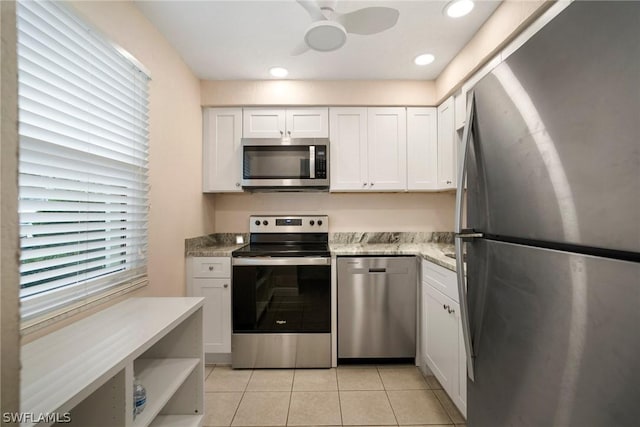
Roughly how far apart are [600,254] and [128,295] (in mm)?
1900

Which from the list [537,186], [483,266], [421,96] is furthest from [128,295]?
[421,96]

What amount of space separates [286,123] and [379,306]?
5.84 feet

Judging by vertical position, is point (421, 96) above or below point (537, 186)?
above

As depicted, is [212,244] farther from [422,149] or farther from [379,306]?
[422,149]

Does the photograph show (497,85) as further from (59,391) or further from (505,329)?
(59,391)

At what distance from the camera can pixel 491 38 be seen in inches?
67.4

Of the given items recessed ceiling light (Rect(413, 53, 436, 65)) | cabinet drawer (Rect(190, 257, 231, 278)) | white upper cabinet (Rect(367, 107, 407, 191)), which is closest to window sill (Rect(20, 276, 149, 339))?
cabinet drawer (Rect(190, 257, 231, 278))

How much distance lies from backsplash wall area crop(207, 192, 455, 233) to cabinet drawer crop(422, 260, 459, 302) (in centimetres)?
82

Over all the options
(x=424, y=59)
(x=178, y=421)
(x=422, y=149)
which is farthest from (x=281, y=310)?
(x=424, y=59)

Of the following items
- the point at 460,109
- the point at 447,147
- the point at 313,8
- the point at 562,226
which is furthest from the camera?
the point at 447,147

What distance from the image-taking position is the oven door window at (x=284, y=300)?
2250 millimetres

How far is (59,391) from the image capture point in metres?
0.73

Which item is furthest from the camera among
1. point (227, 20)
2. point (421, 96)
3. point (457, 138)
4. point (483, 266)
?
point (421, 96)

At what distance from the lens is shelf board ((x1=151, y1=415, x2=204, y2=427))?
139cm
